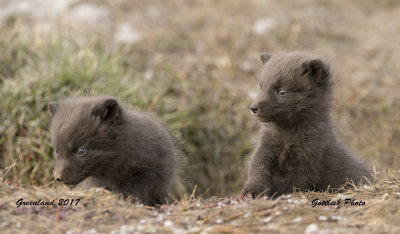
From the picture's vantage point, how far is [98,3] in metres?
11.5

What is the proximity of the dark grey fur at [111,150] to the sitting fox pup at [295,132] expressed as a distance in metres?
0.97

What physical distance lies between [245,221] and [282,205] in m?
0.39

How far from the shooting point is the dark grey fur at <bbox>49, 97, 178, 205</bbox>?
463cm

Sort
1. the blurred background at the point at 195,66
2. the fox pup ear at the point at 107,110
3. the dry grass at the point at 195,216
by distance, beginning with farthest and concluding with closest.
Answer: the blurred background at the point at 195,66 → the fox pup ear at the point at 107,110 → the dry grass at the point at 195,216

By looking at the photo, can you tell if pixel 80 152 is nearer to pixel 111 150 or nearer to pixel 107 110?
pixel 111 150

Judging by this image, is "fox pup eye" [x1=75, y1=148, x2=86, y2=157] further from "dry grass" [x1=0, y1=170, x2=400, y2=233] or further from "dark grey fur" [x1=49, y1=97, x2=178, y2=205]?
"dry grass" [x1=0, y1=170, x2=400, y2=233]

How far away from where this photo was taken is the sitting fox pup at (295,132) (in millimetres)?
4922

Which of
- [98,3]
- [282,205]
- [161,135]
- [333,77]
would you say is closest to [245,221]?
[282,205]

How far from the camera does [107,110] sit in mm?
4785

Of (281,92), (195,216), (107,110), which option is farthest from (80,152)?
(281,92)

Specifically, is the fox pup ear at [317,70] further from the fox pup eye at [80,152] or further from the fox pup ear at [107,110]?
the fox pup eye at [80,152]

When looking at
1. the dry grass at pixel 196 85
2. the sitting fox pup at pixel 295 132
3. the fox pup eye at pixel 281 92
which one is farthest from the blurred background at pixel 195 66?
the fox pup eye at pixel 281 92

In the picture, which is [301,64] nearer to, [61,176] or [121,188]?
[121,188]

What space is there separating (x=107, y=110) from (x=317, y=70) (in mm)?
2158
